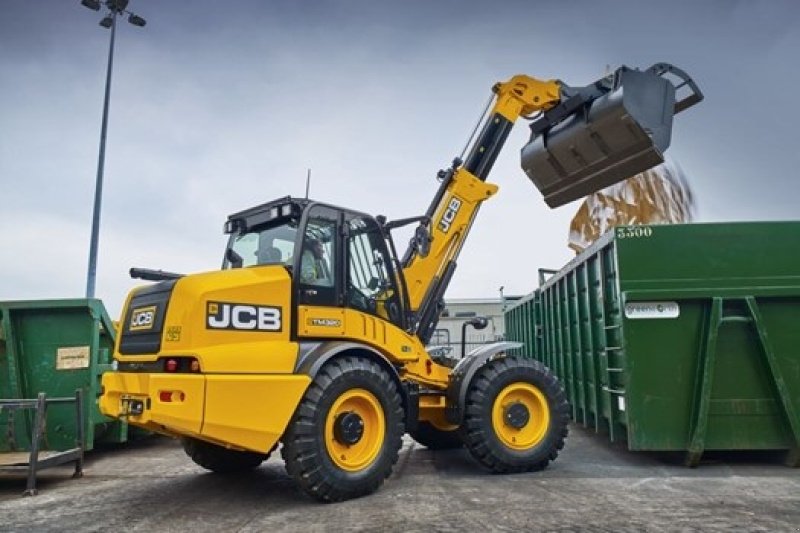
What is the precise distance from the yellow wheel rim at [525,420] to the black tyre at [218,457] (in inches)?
88.4

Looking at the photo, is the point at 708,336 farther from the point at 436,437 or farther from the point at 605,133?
the point at 436,437

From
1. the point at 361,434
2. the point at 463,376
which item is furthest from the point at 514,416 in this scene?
the point at 361,434

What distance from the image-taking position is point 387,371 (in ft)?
17.4

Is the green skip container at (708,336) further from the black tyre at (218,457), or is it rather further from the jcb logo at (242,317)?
the black tyre at (218,457)

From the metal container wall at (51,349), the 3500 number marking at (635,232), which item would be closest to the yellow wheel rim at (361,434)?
the 3500 number marking at (635,232)

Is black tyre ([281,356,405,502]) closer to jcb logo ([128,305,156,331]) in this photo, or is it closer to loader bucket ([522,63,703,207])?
jcb logo ([128,305,156,331])

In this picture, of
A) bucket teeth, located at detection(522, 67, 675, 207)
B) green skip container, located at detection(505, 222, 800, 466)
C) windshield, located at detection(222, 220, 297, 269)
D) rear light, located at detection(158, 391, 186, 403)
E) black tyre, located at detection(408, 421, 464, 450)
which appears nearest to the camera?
rear light, located at detection(158, 391, 186, 403)

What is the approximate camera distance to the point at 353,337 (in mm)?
5309

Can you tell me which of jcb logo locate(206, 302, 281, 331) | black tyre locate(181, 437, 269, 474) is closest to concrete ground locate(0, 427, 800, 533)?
black tyre locate(181, 437, 269, 474)

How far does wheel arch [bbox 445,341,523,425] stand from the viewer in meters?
5.79

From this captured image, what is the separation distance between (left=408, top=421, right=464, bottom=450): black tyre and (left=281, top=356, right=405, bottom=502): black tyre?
199 cm

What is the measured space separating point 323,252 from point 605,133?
139 inches

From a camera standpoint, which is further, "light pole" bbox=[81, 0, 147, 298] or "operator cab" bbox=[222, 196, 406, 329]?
"light pole" bbox=[81, 0, 147, 298]

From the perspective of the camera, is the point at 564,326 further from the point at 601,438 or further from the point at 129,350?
the point at 129,350
